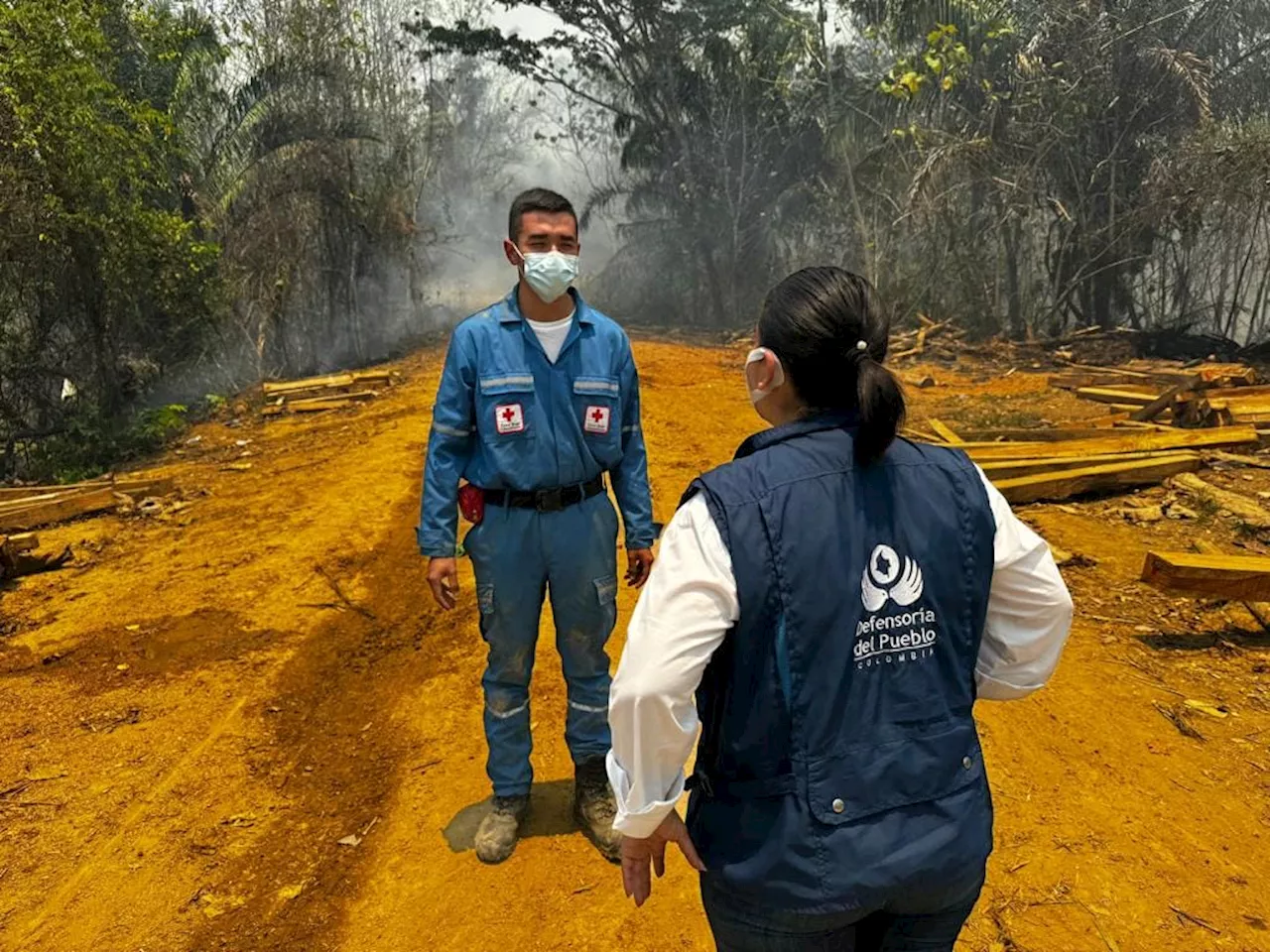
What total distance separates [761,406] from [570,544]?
4.45ft

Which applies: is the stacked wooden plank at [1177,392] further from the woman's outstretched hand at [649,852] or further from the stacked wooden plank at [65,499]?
the stacked wooden plank at [65,499]

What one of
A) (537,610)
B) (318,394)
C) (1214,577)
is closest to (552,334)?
(537,610)

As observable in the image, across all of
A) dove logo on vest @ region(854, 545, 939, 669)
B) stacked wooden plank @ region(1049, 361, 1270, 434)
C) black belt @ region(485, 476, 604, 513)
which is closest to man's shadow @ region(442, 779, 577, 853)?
black belt @ region(485, 476, 604, 513)

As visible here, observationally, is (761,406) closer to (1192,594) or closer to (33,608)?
(1192,594)

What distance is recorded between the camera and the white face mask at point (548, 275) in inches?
103

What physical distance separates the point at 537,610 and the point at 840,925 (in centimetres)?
163

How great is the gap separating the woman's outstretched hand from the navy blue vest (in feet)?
0.12

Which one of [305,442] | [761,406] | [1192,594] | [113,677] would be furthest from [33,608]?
[1192,594]

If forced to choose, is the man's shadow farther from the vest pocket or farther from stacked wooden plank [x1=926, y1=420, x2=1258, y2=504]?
stacked wooden plank [x1=926, y1=420, x2=1258, y2=504]

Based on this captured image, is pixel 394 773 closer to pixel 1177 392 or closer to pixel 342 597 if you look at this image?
pixel 342 597

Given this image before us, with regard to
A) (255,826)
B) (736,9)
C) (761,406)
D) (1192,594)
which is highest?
(736,9)

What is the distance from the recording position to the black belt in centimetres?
259

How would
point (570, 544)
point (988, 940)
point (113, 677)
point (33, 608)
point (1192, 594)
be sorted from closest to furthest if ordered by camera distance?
point (988, 940) < point (570, 544) < point (1192, 594) < point (113, 677) < point (33, 608)

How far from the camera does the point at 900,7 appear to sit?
14.6m
